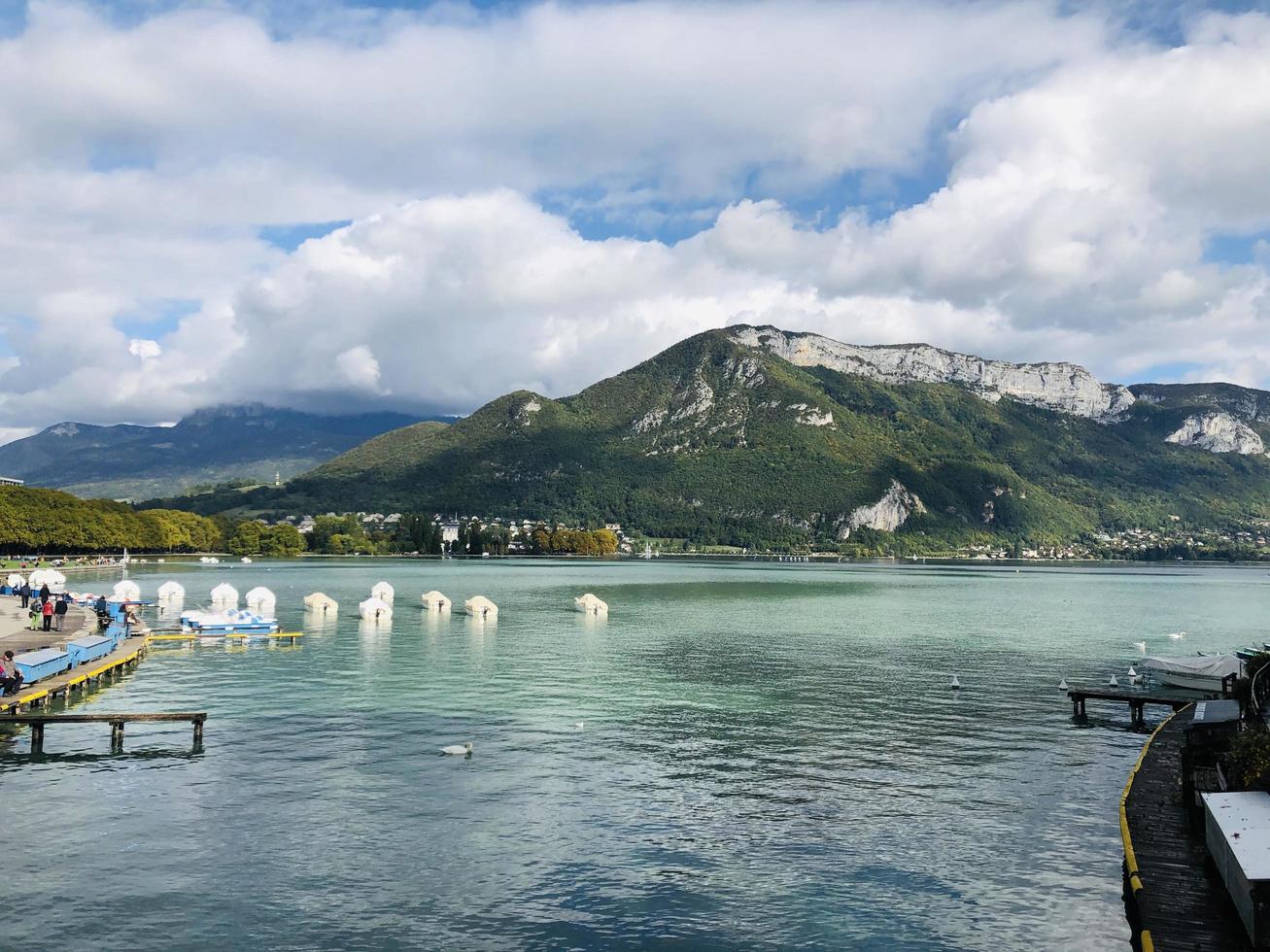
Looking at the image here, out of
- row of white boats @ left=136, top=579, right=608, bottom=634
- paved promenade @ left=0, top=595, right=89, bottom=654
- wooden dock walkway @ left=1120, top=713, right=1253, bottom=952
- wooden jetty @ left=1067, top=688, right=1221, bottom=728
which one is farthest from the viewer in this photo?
row of white boats @ left=136, top=579, right=608, bottom=634

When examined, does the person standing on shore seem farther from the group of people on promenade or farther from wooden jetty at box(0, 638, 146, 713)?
the group of people on promenade

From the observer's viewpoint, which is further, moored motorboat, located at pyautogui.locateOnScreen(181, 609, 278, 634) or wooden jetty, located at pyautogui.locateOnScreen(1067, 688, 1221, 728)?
moored motorboat, located at pyautogui.locateOnScreen(181, 609, 278, 634)

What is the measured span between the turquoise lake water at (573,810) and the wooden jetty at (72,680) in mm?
1370

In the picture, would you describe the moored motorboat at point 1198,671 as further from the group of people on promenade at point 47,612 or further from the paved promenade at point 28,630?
the group of people on promenade at point 47,612

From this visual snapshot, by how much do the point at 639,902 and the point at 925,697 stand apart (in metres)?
29.6

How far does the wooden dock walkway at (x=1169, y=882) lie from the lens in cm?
1612

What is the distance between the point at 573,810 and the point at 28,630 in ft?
157

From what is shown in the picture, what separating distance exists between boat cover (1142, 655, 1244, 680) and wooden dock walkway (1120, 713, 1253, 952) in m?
27.1

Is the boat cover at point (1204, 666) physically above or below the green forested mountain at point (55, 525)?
below

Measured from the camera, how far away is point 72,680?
136ft

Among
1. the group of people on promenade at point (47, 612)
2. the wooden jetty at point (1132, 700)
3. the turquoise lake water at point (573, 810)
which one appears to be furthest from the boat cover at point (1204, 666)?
the group of people on promenade at point (47, 612)

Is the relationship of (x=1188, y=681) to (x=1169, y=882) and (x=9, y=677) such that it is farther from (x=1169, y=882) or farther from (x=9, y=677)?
(x=9, y=677)

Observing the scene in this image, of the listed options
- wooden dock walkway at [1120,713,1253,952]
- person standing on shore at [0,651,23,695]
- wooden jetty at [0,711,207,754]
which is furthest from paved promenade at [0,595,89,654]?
wooden dock walkway at [1120,713,1253,952]

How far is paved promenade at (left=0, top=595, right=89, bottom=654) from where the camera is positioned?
50003 mm
